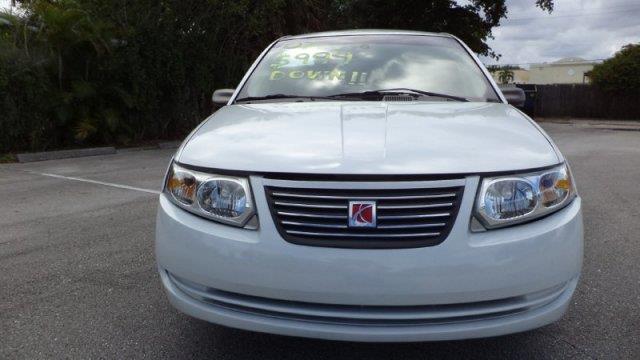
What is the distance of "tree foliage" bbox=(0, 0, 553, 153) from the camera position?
36.3 ft

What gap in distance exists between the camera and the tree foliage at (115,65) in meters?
11.1

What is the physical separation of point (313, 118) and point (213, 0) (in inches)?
447

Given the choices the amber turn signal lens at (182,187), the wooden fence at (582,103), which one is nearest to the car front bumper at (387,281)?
the amber turn signal lens at (182,187)

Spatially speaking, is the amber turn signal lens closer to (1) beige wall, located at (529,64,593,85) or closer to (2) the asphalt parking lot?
(2) the asphalt parking lot

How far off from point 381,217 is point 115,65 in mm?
11690

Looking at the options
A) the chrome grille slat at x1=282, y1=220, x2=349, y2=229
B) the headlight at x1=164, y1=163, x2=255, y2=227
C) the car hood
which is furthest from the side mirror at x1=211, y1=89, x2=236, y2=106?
the chrome grille slat at x1=282, y1=220, x2=349, y2=229

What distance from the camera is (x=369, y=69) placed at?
354cm

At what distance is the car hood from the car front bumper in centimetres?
16

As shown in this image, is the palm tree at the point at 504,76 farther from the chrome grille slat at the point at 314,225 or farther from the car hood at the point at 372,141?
the chrome grille slat at the point at 314,225

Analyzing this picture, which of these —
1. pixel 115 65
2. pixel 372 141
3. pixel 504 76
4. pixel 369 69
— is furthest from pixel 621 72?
pixel 372 141

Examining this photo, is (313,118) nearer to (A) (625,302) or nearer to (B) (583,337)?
(B) (583,337)

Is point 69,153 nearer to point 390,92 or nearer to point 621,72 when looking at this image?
point 390,92

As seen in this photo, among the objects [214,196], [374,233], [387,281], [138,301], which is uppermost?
[214,196]

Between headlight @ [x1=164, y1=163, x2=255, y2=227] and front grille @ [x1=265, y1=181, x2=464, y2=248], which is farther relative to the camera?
headlight @ [x1=164, y1=163, x2=255, y2=227]
